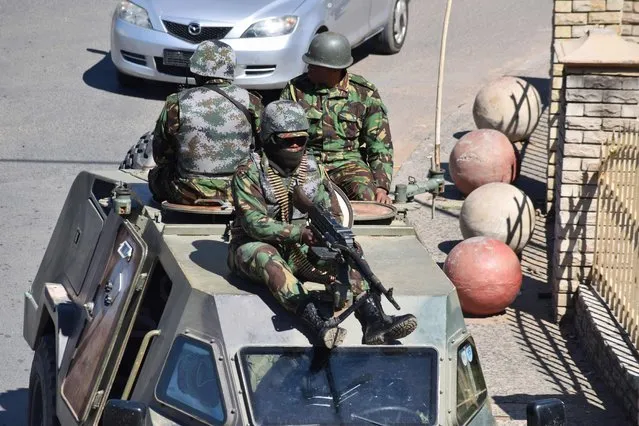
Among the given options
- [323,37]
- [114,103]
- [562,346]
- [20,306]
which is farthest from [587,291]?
[114,103]

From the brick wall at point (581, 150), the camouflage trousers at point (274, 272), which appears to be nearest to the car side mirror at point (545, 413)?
the camouflage trousers at point (274, 272)

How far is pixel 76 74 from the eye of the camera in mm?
16953

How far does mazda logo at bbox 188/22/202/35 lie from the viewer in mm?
15094

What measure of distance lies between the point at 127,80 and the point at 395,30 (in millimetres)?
3927

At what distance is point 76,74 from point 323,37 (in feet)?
31.0

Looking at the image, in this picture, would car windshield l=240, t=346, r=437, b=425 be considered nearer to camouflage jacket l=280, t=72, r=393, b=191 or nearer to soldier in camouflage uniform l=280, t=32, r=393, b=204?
soldier in camouflage uniform l=280, t=32, r=393, b=204

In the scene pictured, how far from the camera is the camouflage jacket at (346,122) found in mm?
8420

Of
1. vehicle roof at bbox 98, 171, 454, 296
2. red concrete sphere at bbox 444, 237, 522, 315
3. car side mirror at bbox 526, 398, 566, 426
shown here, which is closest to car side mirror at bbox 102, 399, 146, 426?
vehicle roof at bbox 98, 171, 454, 296

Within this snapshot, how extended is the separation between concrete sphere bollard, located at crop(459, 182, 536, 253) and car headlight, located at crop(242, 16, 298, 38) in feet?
13.8

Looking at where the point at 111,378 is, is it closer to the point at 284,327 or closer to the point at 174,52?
the point at 284,327

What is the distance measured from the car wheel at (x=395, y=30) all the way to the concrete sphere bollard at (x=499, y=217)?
21.3 ft

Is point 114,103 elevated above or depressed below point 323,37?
below

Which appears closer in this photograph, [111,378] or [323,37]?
[111,378]

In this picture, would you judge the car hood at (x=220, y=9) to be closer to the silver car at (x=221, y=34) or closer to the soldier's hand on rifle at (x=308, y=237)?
the silver car at (x=221, y=34)
